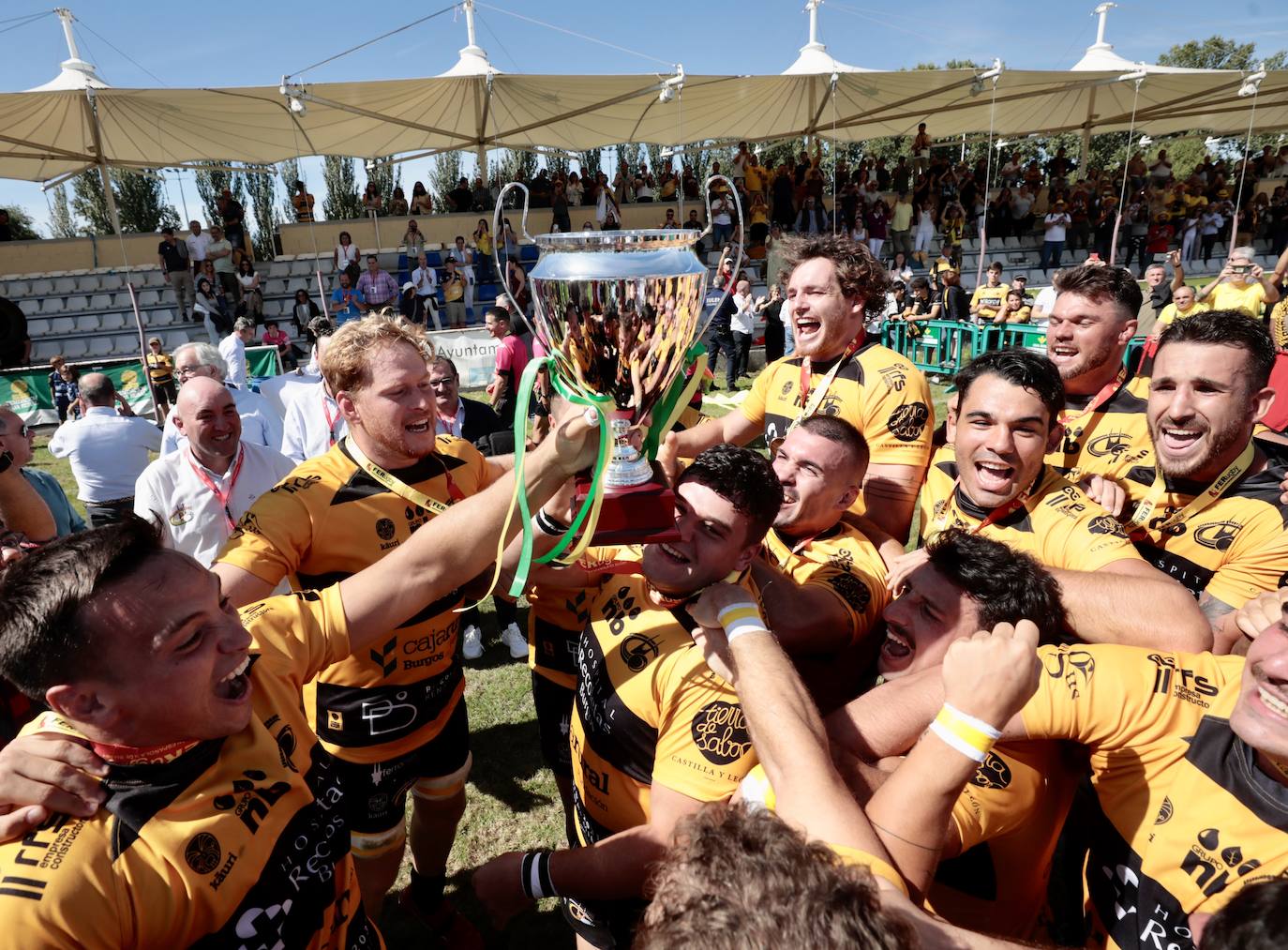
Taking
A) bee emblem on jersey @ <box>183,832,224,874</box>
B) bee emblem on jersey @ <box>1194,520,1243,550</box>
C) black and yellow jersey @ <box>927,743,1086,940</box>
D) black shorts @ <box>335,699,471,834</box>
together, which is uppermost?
bee emblem on jersey @ <box>1194,520,1243,550</box>

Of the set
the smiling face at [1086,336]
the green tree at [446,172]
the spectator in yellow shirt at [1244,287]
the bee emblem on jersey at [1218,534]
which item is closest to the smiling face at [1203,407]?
the bee emblem on jersey at [1218,534]

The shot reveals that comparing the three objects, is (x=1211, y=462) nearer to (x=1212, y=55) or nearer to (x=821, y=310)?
(x=821, y=310)

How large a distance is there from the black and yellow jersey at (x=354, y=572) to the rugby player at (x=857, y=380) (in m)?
1.10

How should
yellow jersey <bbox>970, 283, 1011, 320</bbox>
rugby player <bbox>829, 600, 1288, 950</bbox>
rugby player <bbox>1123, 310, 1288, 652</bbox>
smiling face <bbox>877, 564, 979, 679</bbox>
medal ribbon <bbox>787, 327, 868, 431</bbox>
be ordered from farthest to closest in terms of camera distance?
yellow jersey <bbox>970, 283, 1011, 320</bbox> → medal ribbon <bbox>787, 327, 868, 431</bbox> → rugby player <bbox>1123, 310, 1288, 652</bbox> → smiling face <bbox>877, 564, 979, 679</bbox> → rugby player <bbox>829, 600, 1288, 950</bbox>

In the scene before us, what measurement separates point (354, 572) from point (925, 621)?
2011mm

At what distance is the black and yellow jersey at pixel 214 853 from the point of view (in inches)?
49.4

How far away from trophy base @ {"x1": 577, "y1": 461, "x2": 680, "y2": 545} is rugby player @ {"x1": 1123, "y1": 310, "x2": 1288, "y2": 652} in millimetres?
1860

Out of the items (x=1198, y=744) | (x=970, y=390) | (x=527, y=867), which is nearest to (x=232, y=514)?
(x=527, y=867)

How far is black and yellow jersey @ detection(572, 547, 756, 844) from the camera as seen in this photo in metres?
1.84

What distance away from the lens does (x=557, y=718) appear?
3.06m

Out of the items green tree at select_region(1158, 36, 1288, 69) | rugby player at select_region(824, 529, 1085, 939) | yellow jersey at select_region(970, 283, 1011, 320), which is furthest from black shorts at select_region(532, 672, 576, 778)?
green tree at select_region(1158, 36, 1288, 69)

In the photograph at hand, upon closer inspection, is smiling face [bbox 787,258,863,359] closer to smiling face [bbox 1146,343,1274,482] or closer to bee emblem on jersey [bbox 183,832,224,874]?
smiling face [bbox 1146,343,1274,482]

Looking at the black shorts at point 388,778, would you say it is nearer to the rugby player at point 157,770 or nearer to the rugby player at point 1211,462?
the rugby player at point 157,770

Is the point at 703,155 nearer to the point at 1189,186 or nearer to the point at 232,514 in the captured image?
the point at 1189,186
